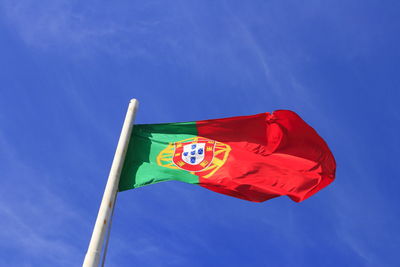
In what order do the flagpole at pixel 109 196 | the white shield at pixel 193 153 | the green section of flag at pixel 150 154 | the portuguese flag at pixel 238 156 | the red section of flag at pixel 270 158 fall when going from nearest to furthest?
the flagpole at pixel 109 196
the green section of flag at pixel 150 154
the portuguese flag at pixel 238 156
the red section of flag at pixel 270 158
the white shield at pixel 193 153

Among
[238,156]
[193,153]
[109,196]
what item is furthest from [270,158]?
[109,196]

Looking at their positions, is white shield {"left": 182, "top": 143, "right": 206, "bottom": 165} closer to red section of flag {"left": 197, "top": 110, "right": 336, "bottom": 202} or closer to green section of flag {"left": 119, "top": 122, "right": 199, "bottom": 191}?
green section of flag {"left": 119, "top": 122, "right": 199, "bottom": 191}

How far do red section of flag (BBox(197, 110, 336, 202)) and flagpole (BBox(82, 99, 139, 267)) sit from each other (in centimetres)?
→ 214

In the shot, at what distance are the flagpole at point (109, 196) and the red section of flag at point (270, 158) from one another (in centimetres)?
214

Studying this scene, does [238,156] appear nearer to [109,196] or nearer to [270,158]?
[270,158]

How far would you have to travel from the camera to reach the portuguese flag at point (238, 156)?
1241cm

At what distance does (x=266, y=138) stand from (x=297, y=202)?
91.6 inches

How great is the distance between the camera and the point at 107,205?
10.5 meters

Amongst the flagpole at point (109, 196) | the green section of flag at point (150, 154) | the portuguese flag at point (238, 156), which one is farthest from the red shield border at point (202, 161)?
the flagpole at point (109, 196)

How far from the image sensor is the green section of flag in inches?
479

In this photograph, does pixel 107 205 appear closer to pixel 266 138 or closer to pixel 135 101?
pixel 135 101

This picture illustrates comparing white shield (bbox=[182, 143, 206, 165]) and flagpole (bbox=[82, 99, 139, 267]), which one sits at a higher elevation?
white shield (bbox=[182, 143, 206, 165])

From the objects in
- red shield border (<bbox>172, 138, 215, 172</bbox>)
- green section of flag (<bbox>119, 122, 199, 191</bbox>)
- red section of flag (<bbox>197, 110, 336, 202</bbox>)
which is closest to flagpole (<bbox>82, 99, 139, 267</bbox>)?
green section of flag (<bbox>119, 122, 199, 191</bbox>)

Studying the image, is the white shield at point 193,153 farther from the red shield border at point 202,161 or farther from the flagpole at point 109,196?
the flagpole at point 109,196
